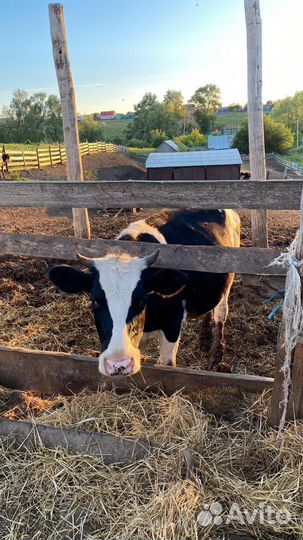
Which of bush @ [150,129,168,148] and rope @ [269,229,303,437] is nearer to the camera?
rope @ [269,229,303,437]

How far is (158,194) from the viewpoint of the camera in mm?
3330

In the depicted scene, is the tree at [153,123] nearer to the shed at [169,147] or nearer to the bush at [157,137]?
the bush at [157,137]

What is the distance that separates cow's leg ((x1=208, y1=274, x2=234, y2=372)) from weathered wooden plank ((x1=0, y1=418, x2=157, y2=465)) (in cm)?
181

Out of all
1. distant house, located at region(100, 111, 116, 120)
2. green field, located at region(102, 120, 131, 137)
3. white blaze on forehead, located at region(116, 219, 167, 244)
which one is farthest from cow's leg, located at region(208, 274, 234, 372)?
distant house, located at region(100, 111, 116, 120)

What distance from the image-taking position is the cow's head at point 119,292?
2.69m

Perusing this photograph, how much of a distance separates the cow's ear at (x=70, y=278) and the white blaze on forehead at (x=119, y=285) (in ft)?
0.52

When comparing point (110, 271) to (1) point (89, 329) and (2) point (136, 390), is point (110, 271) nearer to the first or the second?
(2) point (136, 390)

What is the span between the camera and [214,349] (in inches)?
176

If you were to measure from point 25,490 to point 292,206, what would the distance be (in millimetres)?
2546

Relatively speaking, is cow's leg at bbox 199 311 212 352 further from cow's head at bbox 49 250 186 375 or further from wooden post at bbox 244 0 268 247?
wooden post at bbox 244 0 268 247

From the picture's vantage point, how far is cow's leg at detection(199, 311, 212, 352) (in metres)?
4.85

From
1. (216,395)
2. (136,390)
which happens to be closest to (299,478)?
(216,395)

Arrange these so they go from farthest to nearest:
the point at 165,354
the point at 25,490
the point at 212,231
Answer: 1. the point at 212,231
2. the point at 165,354
3. the point at 25,490

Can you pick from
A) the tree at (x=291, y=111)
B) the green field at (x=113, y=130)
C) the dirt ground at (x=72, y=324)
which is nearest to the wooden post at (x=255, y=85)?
the dirt ground at (x=72, y=324)
